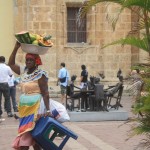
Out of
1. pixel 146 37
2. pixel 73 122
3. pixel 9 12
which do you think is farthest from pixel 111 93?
pixel 9 12

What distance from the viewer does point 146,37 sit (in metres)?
6.93

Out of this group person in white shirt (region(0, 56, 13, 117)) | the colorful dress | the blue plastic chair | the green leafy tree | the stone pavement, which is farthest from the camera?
person in white shirt (region(0, 56, 13, 117))

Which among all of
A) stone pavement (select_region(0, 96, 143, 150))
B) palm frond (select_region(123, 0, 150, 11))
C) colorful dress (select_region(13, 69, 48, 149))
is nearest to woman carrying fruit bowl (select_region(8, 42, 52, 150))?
colorful dress (select_region(13, 69, 48, 149))

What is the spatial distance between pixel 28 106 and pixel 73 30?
60.5 feet

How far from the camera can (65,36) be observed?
26641 millimetres

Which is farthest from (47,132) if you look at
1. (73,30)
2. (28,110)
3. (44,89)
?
(73,30)

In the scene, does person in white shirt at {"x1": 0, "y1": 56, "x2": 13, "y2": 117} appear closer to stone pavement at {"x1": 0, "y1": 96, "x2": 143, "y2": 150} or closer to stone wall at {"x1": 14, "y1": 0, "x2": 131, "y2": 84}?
stone pavement at {"x1": 0, "y1": 96, "x2": 143, "y2": 150}

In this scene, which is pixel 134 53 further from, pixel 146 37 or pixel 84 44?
pixel 146 37

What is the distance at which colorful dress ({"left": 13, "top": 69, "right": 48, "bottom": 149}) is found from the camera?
852 centimetres

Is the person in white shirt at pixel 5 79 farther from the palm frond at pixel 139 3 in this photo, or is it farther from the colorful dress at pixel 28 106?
the palm frond at pixel 139 3

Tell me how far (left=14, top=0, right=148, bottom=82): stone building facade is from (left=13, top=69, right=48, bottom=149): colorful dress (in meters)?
17.2

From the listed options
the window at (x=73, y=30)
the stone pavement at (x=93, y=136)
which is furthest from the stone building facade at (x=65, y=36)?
the stone pavement at (x=93, y=136)

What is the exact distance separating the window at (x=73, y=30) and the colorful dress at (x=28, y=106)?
18100mm

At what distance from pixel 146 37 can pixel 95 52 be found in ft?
64.9
